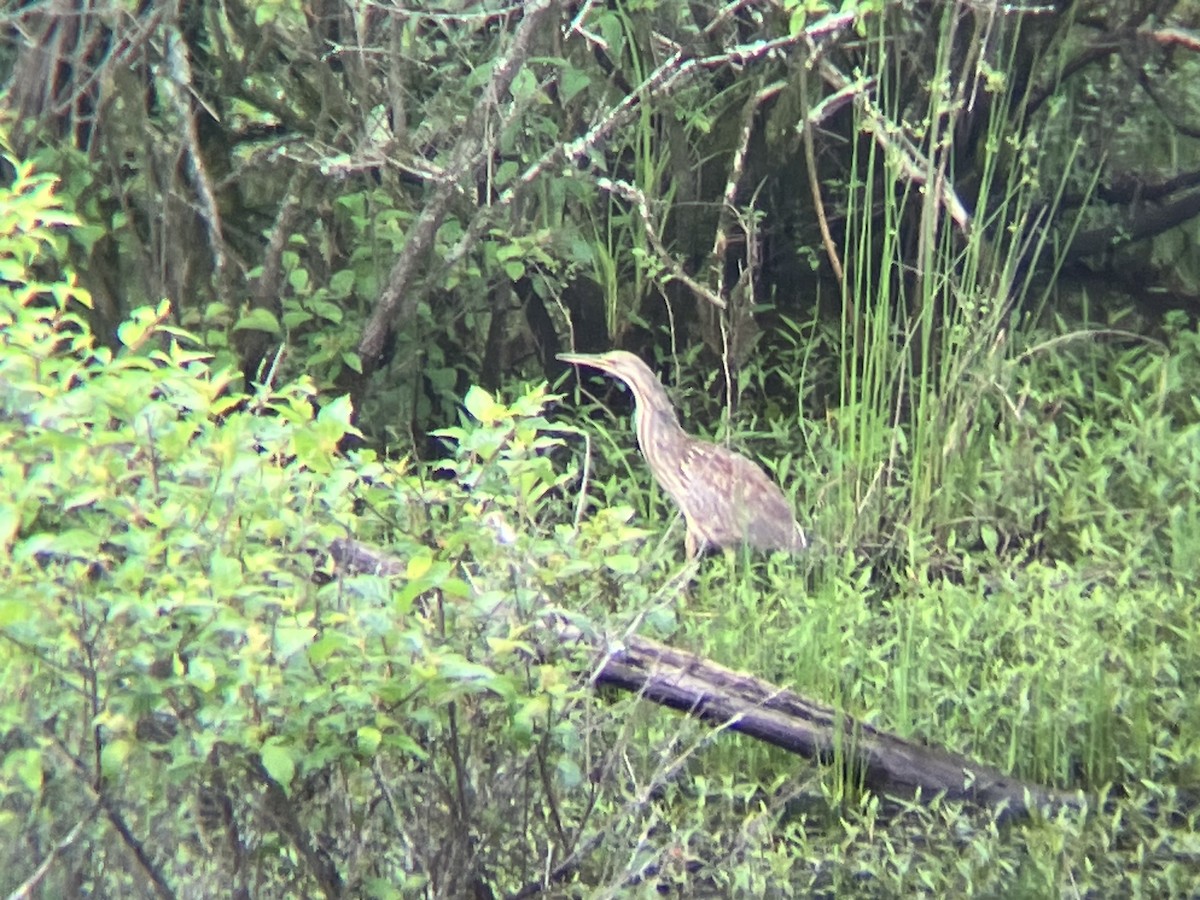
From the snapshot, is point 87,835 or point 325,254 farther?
point 325,254

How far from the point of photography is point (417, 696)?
8.30 feet

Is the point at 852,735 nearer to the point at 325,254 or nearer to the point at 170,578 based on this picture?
the point at 170,578

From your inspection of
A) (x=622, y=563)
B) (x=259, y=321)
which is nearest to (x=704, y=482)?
(x=259, y=321)

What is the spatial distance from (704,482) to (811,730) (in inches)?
56.2

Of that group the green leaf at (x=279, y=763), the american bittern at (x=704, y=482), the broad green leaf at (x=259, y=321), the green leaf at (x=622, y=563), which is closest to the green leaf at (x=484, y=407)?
the green leaf at (x=622, y=563)

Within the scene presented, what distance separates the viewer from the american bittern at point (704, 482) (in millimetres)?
4828

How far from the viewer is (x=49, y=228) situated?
516cm

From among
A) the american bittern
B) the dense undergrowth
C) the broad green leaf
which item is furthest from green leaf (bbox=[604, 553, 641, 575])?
the broad green leaf

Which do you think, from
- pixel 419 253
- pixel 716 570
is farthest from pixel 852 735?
pixel 419 253

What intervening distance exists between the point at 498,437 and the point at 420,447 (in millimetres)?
2973

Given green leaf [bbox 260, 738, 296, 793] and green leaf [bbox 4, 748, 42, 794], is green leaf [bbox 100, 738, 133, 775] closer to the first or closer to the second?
green leaf [bbox 4, 748, 42, 794]

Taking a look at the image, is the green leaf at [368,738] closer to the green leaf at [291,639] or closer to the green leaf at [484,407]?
the green leaf at [291,639]

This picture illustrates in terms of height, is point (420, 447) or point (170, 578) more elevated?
point (170, 578)

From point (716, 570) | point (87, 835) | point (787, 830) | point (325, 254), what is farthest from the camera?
point (325, 254)
